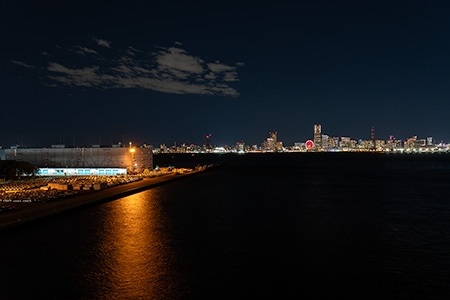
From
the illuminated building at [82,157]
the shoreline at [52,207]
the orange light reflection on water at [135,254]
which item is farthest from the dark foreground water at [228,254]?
the illuminated building at [82,157]

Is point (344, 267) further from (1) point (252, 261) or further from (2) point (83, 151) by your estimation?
(2) point (83, 151)

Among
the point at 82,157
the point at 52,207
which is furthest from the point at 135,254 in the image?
the point at 82,157

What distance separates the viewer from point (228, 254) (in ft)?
57.8

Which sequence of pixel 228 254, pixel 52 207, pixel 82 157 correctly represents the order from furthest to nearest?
1. pixel 82 157
2. pixel 52 207
3. pixel 228 254

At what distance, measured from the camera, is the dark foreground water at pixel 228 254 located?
43.0 feet

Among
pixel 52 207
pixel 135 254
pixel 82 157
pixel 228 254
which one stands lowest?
pixel 228 254

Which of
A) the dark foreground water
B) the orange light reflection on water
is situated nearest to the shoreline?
the dark foreground water

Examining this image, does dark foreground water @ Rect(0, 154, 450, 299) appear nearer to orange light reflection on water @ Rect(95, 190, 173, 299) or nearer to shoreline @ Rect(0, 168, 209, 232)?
orange light reflection on water @ Rect(95, 190, 173, 299)

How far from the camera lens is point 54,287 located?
42.9ft

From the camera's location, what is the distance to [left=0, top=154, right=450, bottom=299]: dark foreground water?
13.1 m

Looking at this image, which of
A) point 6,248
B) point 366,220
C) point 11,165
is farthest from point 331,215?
point 11,165

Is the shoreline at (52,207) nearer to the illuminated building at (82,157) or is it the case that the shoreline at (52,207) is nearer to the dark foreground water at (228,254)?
the dark foreground water at (228,254)

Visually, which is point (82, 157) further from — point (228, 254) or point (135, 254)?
point (228, 254)

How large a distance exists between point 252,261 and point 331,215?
14661mm
